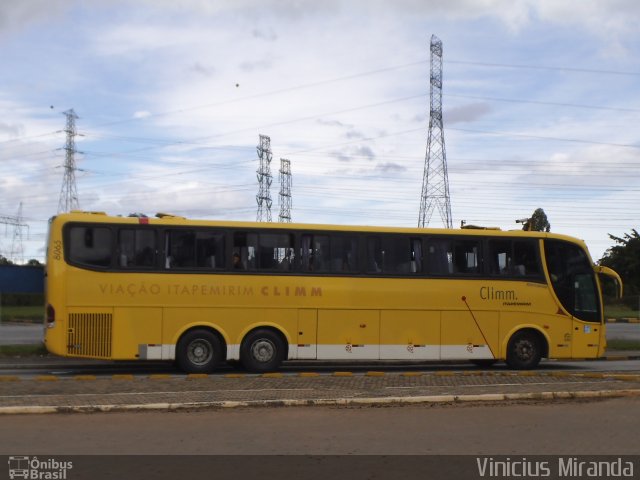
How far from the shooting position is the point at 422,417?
35.4 ft

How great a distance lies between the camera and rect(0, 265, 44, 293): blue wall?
72.2 feet

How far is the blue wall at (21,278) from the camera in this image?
2200cm

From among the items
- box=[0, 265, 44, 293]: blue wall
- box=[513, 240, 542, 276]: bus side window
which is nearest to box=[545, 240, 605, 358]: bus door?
box=[513, 240, 542, 276]: bus side window

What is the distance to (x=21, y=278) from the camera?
22.4 metres

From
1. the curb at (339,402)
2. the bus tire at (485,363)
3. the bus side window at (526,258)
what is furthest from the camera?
the bus tire at (485,363)

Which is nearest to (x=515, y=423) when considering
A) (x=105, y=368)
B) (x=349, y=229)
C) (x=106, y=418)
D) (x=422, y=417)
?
(x=422, y=417)

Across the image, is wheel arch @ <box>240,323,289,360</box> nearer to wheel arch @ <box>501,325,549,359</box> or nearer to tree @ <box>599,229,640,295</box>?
wheel arch @ <box>501,325,549,359</box>

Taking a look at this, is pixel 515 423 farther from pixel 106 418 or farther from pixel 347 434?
pixel 106 418

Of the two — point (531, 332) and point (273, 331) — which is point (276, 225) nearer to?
point (273, 331)

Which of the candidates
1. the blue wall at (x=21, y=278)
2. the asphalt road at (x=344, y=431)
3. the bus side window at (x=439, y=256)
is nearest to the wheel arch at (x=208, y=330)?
the bus side window at (x=439, y=256)

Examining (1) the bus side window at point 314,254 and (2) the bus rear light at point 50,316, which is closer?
(2) the bus rear light at point 50,316

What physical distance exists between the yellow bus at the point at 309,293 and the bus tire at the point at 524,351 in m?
0.02
